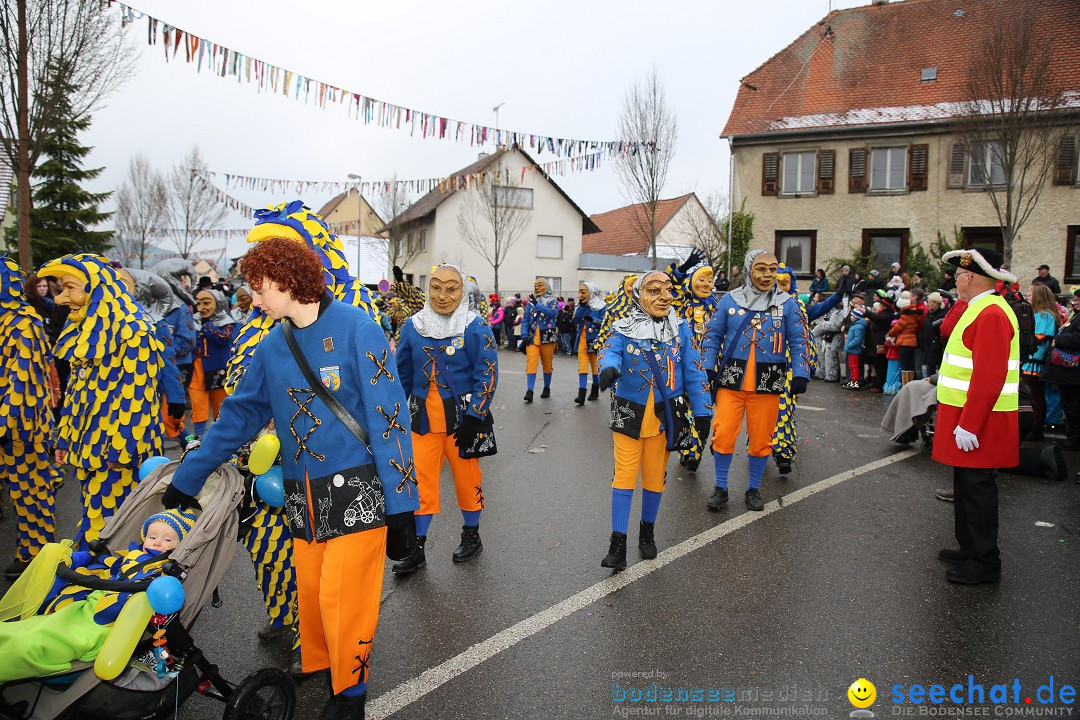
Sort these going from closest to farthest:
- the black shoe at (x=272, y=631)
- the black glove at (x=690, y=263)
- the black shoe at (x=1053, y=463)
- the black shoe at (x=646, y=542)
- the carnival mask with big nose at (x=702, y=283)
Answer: the black shoe at (x=272, y=631) < the black shoe at (x=646, y=542) < the black glove at (x=690, y=263) < the black shoe at (x=1053, y=463) < the carnival mask with big nose at (x=702, y=283)

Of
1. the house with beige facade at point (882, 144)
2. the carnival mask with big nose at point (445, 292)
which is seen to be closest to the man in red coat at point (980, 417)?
the carnival mask with big nose at point (445, 292)

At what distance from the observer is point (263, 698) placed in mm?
2908

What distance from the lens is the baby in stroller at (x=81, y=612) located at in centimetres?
245

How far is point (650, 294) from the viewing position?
475cm

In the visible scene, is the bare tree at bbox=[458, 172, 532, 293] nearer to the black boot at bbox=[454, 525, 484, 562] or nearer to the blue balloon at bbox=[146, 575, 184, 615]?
the black boot at bbox=[454, 525, 484, 562]

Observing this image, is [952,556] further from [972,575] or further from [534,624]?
[534,624]

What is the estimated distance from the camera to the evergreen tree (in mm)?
25844

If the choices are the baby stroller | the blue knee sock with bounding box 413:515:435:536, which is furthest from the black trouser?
the baby stroller

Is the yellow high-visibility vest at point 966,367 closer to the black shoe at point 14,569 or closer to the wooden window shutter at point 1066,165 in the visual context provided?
the black shoe at point 14,569

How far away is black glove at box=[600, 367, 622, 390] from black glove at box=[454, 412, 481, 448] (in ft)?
2.99

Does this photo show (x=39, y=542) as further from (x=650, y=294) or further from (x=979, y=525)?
(x=979, y=525)

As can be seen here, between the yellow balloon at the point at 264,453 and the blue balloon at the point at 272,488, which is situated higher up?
the yellow balloon at the point at 264,453

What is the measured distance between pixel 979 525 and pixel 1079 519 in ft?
6.52

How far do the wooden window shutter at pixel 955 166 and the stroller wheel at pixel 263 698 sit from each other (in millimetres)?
25453
